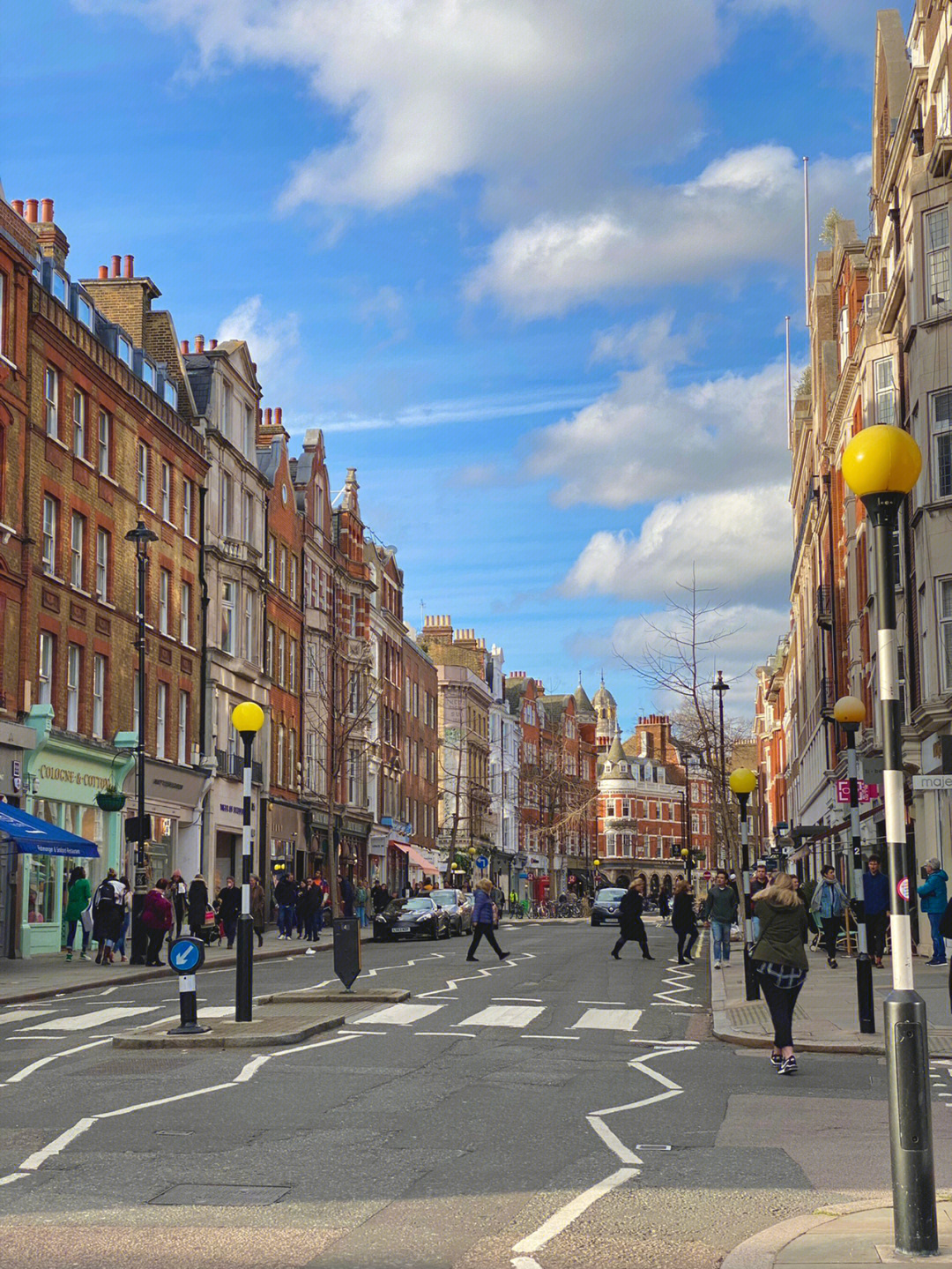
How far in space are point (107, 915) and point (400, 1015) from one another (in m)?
12.1

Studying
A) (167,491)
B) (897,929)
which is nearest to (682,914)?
(167,491)

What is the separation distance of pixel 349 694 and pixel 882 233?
3034cm

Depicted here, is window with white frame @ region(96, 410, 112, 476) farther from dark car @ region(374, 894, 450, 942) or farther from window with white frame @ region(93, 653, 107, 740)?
dark car @ region(374, 894, 450, 942)

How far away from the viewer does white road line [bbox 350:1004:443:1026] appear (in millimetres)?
18375

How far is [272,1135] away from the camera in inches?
407

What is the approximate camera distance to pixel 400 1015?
19.3 metres

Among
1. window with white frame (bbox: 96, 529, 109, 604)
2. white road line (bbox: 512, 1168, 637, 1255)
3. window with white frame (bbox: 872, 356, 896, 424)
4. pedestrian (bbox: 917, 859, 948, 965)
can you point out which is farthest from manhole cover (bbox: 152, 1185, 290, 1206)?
window with white frame (bbox: 96, 529, 109, 604)

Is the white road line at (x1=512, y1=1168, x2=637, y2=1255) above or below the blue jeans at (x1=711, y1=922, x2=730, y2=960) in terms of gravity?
below

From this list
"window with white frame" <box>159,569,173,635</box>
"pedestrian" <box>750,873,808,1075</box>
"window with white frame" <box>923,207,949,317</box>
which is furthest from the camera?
"window with white frame" <box>159,569,173,635</box>

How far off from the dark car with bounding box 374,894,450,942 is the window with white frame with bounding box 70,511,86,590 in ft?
40.2

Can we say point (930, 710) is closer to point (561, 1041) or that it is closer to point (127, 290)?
point (561, 1041)

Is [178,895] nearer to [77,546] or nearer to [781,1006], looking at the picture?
[77,546]

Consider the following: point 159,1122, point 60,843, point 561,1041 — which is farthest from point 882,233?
point 159,1122

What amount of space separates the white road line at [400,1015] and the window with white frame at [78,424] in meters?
21.2
